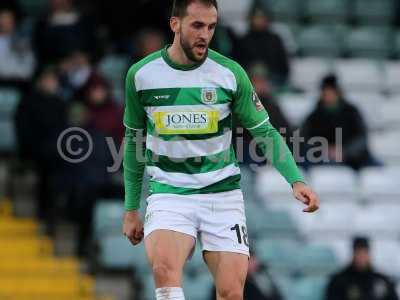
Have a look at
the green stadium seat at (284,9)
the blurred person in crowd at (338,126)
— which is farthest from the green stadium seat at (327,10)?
the blurred person in crowd at (338,126)

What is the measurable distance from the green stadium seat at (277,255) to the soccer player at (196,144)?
396 cm

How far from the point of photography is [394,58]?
13984 millimetres

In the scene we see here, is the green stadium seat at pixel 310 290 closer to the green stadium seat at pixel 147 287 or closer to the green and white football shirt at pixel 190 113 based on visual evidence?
the green stadium seat at pixel 147 287

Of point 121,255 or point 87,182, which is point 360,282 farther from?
point 87,182

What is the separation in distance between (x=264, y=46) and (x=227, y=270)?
6.12m

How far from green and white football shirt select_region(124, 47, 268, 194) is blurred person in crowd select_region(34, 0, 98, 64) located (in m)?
5.48

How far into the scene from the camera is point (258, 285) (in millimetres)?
10383

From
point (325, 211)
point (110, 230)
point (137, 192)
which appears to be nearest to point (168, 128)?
point (137, 192)

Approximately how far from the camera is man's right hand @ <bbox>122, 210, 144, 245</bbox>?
7.29m

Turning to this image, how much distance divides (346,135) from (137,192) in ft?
16.9

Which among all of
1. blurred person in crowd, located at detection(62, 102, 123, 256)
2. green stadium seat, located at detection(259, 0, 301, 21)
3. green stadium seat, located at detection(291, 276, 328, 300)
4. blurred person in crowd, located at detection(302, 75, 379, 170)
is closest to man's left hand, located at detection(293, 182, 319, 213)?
green stadium seat, located at detection(291, 276, 328, 300)

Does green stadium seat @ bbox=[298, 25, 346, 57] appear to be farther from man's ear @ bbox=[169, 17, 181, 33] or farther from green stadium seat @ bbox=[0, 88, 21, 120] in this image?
man's ear @ bbox=[169, 17, 181, 33]

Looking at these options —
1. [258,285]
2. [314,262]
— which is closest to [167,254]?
[258,285]

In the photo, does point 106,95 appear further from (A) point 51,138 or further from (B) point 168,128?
(B) point 168,128
